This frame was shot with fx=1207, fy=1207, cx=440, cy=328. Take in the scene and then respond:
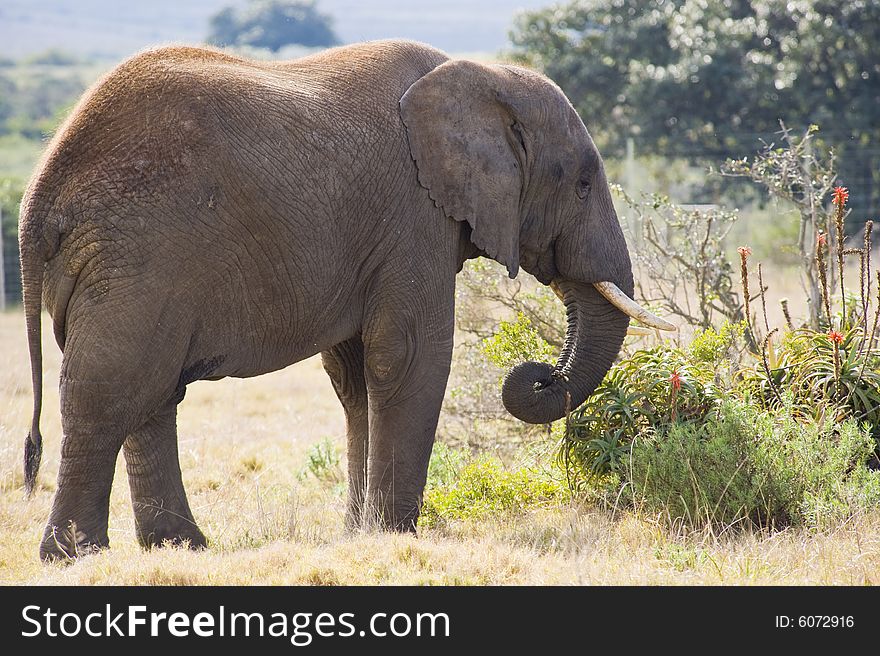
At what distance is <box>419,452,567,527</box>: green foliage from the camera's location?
289 inches

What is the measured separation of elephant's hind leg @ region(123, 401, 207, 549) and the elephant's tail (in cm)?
61

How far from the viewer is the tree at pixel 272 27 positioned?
10975cm

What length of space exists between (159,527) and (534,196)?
2921mm

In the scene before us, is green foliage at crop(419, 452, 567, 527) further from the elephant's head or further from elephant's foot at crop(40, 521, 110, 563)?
elephant's foot at crop(40, 521, 110, 563)

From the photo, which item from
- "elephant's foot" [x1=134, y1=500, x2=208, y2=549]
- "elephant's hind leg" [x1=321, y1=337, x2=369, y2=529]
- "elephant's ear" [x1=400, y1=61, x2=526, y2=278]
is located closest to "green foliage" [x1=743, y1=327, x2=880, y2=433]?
"elephant's ear" [x1=400, y1=61, x2=526, y2=278]

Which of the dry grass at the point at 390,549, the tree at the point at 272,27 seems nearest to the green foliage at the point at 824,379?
the dry grass at the point at 390,549

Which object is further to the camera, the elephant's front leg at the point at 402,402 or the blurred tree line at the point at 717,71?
the blurred tree line at the point at 717,71

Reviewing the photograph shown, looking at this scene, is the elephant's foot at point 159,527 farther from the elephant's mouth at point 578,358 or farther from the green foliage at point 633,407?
the green foliage at point 633,407

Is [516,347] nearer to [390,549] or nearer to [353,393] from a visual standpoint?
[353,393]

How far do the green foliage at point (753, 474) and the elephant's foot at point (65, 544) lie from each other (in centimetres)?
299

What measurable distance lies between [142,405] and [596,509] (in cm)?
277

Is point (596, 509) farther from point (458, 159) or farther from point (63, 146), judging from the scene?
point (63, 146)

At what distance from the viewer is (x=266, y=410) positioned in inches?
478

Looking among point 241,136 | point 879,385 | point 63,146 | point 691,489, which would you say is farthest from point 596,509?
point 63,146
